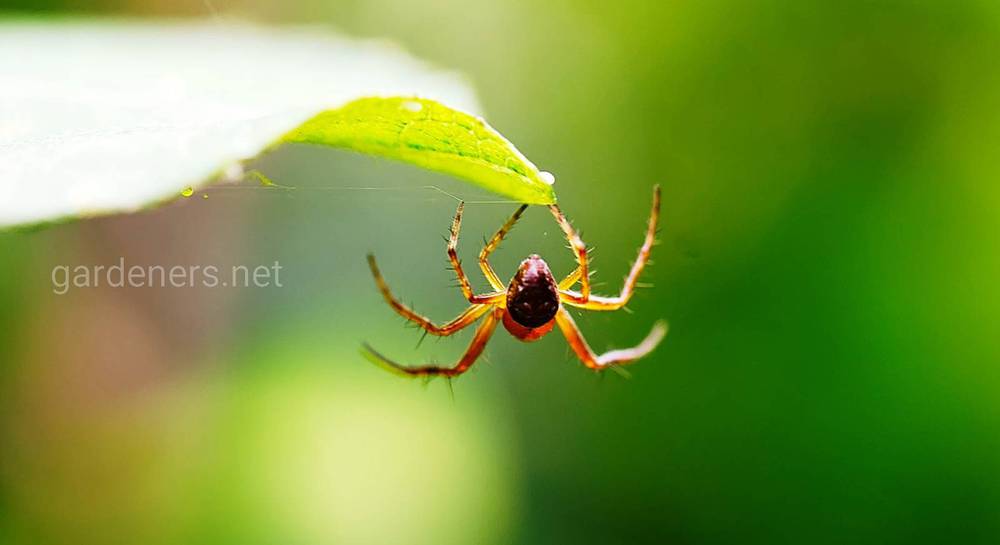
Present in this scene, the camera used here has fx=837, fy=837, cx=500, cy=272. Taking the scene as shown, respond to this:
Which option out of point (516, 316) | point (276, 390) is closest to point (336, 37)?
point (516, 316)

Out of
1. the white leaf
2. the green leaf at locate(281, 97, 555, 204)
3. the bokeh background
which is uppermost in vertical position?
the green leaf at locate(281, 97, 555, 204)

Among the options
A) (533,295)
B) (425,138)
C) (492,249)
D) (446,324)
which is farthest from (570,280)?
(425,138)

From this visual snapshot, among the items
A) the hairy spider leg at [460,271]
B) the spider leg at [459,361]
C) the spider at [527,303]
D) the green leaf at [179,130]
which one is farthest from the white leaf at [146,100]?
the spider leg at [459,361]

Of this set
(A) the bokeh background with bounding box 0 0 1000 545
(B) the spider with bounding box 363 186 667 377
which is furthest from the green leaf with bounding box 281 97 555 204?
(A) the bokeh background with bounding box 0 0 1000 545

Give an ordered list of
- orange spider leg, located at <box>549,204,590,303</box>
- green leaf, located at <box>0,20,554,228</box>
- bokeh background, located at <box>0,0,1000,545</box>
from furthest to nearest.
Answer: bokeh background, located at <box>0,0,1000,545</box>
orange spider leg, located at <box>549,204,590,303</box>
green leaf, located at <box>0,20,554,228</box>

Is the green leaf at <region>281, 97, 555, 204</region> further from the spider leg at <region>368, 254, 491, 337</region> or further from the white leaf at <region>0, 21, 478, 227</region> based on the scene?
the spider leg at <region>368, 254, 491, 337</region>
